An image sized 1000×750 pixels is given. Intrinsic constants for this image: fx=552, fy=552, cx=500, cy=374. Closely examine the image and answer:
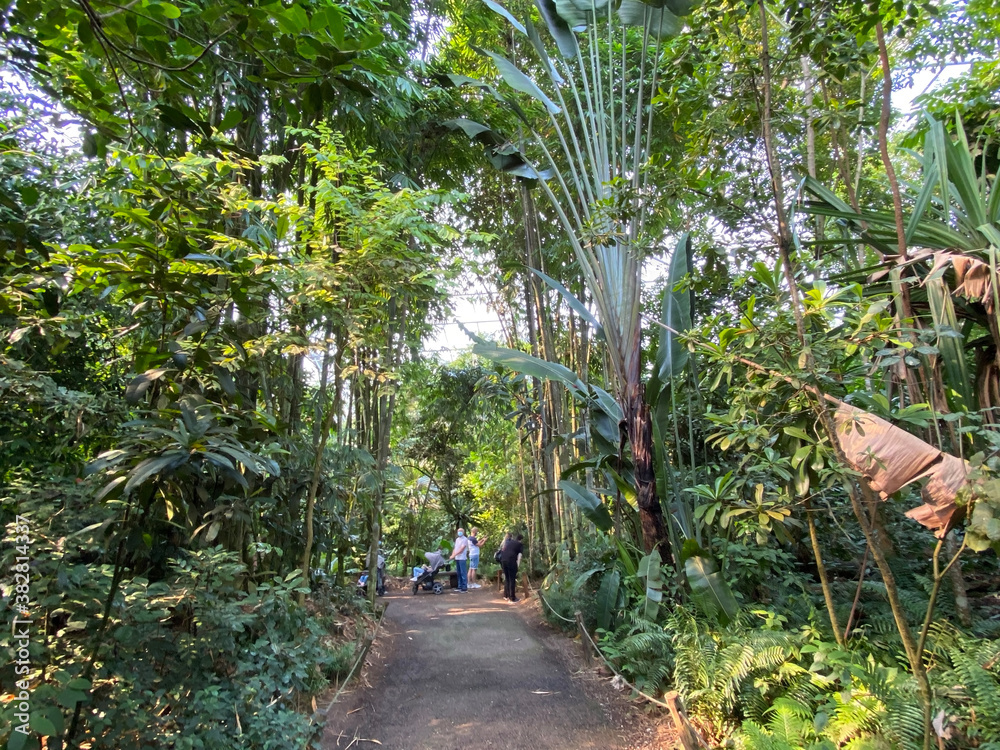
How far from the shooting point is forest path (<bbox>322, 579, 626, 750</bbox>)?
3514 millimetres

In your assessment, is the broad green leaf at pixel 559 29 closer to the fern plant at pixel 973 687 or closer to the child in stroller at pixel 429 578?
the fern plant at pixel 973 687

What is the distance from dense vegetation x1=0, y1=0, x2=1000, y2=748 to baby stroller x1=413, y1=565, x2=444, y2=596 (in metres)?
4.10

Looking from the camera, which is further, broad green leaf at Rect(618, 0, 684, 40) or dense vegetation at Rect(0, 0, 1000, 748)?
broad green leaf at Rect(618, 0, 684, 40)

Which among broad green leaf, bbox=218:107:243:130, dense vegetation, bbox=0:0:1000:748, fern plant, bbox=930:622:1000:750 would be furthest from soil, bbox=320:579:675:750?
broad green leaf, bbox=218:107:243:130

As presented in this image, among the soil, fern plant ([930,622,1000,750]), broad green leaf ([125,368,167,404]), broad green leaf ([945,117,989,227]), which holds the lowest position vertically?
the soil

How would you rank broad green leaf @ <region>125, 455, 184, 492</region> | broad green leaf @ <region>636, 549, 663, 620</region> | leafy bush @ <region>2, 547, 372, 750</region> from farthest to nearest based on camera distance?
broad green leaf @ <region>636, 549, 663, 620</region> < leafy bush @ <region>2, 547, 372, 750</region> < broad green leaf @ <region>125, 455, 184, 492</region>

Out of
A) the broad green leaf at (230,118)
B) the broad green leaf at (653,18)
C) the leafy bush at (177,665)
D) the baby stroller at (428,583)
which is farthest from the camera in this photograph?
the baby stroller at (428,583)

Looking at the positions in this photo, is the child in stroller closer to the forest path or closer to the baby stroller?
the baby stroller

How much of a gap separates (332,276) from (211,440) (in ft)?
6.00

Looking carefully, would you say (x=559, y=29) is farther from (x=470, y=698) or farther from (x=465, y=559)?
(x=465, y=559)

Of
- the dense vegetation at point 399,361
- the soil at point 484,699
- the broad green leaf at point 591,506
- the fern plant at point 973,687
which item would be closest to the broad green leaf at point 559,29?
the dense vegetation at point 399,361

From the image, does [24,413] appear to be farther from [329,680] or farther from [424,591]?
[424,591]

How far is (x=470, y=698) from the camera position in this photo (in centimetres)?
419

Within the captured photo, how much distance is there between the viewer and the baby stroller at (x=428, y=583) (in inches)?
392
